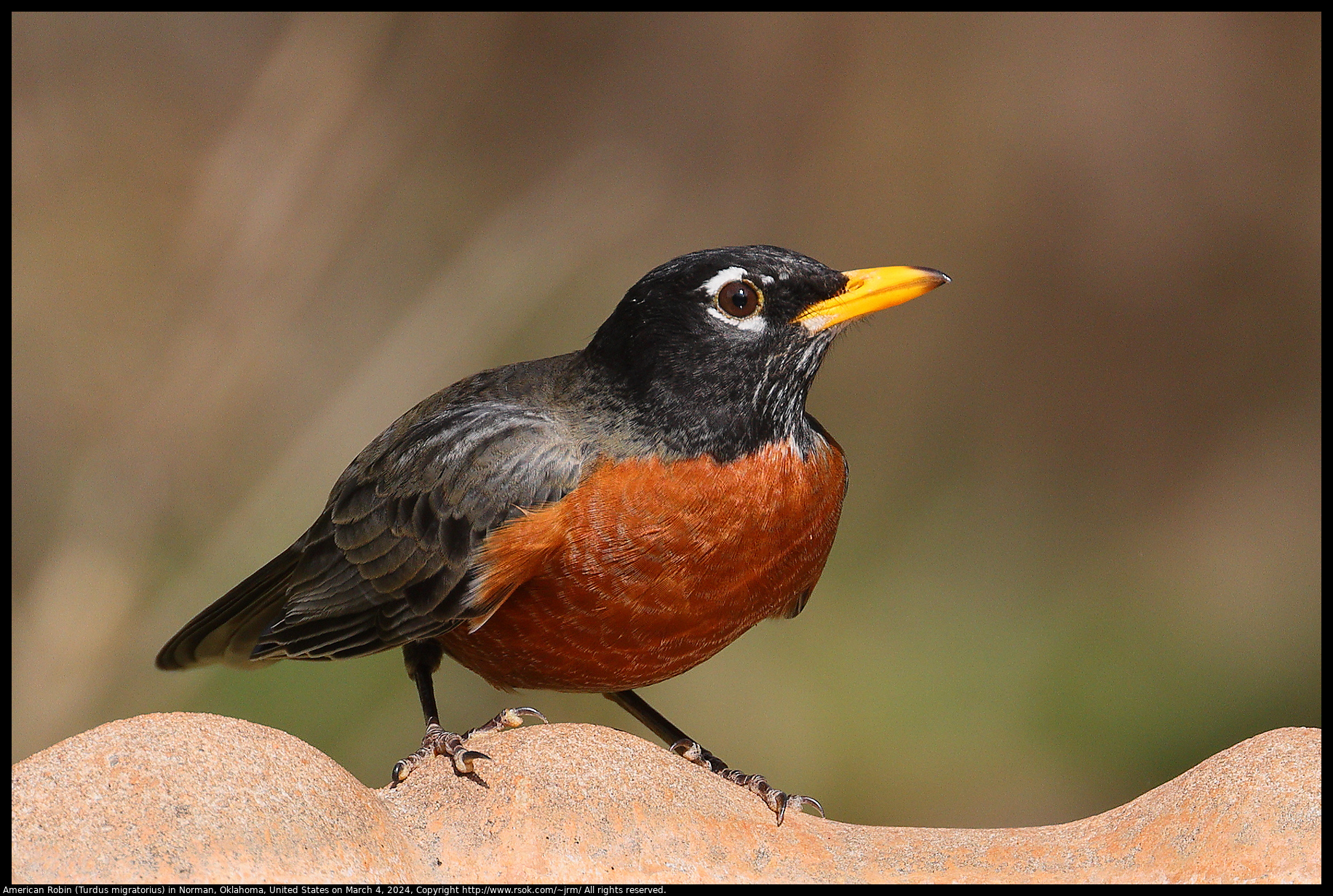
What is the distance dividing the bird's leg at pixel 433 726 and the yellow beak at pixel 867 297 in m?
1.53

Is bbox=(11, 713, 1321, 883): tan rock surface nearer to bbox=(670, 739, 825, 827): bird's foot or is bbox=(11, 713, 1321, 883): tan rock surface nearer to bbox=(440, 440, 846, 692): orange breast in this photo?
bbox=(670, 739, 825, 827): bird's foot

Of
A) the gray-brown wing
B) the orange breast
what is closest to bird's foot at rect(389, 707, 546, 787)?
the orange breast

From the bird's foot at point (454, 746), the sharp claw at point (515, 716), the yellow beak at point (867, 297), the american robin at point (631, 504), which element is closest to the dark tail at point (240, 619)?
the american robin at point (631, 504)

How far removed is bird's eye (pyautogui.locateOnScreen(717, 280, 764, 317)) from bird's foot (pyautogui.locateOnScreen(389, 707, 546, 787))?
4.60 ft

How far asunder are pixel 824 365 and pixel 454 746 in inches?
175

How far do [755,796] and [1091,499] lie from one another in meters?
4.91

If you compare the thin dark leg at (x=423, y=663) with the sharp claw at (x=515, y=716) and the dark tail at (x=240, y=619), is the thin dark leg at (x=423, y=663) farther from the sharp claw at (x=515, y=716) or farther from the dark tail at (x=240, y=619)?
the dark tail at (x=240, y=619)

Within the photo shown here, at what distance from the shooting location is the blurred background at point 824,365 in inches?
247

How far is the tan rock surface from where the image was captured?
108 inches

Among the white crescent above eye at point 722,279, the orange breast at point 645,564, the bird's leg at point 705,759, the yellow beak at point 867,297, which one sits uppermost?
the white crescent above eye at point 722,279

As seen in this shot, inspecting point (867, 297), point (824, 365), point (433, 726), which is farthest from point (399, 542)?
point (824, 365)

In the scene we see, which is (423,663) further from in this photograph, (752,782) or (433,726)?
(752,782)

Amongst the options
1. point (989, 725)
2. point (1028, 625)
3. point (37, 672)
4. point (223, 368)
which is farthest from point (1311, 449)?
point (37, 672)

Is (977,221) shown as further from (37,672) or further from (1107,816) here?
(37,672)
